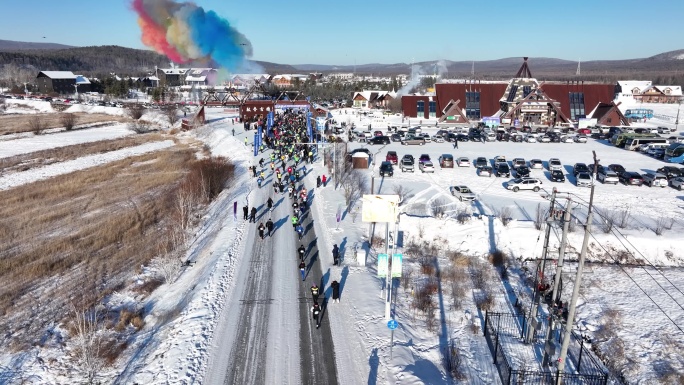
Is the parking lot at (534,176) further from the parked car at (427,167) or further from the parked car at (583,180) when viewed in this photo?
the parked car at (583,180)

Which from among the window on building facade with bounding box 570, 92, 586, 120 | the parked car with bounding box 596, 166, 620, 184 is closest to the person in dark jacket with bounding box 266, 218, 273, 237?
the parked car with bounding box 596, 166, 620, 184

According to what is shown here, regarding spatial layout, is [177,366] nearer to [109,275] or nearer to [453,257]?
[109,275]

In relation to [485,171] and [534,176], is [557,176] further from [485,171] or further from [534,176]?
[485,171]

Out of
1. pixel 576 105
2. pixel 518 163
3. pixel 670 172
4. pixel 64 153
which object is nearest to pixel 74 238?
pixel 518 163

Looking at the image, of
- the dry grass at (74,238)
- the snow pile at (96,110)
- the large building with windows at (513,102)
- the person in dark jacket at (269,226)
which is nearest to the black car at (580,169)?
the person in dark jacket at (269,226)

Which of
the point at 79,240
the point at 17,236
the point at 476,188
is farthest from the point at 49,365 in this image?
the point at 476,188

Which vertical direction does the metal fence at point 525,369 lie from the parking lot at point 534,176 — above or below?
below
